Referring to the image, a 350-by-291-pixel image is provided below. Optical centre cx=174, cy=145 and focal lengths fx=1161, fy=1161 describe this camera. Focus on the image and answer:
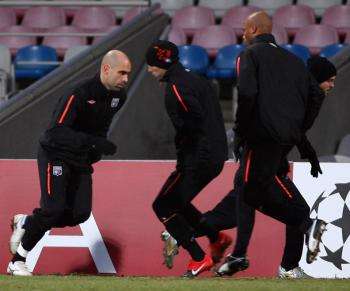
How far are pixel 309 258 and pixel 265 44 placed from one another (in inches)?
64.7

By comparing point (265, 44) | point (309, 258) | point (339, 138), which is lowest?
point (339, 138)

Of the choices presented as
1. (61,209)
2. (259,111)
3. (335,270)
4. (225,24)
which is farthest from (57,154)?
(225,24)

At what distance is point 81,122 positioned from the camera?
9070mm

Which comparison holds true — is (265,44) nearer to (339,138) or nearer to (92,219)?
A: (92,219)

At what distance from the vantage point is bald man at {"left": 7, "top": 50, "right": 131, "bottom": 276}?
8875 mm

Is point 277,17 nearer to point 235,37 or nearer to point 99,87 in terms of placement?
point 235,37

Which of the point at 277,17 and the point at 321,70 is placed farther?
the point at 277,17

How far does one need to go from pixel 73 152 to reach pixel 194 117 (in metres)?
1.01

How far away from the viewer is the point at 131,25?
13625 millimetres

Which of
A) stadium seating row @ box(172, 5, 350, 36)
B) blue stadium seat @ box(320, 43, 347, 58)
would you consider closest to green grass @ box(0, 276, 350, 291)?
blue stadium seat @ box(320, 43, 347, 58)

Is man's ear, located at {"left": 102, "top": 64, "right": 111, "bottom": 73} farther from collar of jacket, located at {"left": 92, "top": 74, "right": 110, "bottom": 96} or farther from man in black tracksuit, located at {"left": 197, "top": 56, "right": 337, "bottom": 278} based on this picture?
man in black tracksuit, located at {"left": 197, "top": 56, "right": 337, "bottom": 278}

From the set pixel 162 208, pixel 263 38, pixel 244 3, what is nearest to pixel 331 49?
pixel 244 3

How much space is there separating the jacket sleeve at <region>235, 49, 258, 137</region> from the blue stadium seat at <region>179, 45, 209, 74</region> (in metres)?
6.82

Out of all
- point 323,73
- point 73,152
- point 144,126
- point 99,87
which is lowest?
point 144,126
